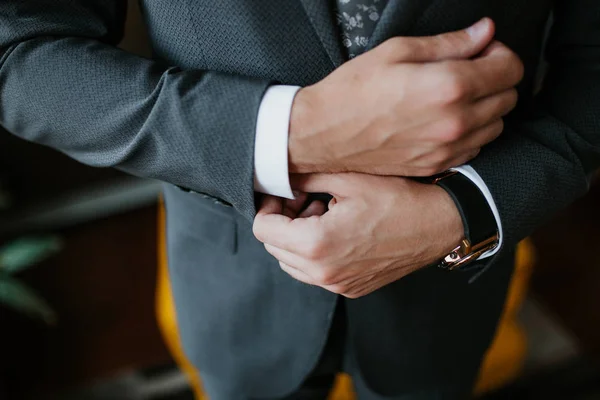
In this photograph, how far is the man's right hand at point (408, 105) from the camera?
60 centimetres

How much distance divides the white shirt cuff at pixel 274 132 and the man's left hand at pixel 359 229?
5 cm

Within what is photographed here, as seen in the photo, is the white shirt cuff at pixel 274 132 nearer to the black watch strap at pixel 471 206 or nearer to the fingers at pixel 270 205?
the fingers at pixel 270 205

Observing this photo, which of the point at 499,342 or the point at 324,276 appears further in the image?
the point at 499,342

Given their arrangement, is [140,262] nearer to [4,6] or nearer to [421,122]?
[4,6]

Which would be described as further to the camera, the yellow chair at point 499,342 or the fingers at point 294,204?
the yellow chair at point 499,342

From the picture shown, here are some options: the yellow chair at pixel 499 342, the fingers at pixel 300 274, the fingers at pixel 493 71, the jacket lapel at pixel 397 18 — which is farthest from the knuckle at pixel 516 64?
the yellow chair at pixel 499 342

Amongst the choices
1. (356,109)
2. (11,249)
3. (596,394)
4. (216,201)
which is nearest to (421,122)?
(356,109)

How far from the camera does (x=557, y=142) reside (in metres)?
0.75

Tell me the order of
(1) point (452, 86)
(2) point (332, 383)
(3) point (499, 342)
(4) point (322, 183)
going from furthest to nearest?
(3) point (499, 342) < (2) point (332, 383) < (4) point (322, 183) < (1) point (452, 86)

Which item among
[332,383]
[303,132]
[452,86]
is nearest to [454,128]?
[452,86]

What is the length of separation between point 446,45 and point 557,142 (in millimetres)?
224

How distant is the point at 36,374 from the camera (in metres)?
1.83

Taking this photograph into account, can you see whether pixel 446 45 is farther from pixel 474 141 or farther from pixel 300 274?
pixel 300 274

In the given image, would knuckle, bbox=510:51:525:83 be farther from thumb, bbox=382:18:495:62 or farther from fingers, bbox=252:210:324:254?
fingers, bbox=252:210:324:254
